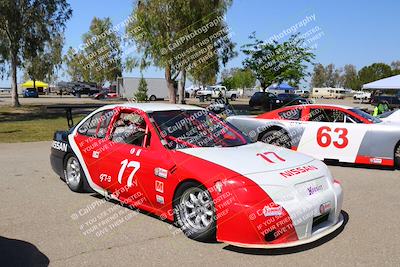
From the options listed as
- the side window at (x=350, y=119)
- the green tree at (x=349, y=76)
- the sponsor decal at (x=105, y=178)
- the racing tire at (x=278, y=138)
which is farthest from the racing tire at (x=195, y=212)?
the green tree at (x=349, y=76)

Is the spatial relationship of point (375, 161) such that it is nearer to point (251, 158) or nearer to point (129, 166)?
point (251, 158)

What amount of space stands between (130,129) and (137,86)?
48127 mm

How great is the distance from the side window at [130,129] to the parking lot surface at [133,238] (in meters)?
0.95

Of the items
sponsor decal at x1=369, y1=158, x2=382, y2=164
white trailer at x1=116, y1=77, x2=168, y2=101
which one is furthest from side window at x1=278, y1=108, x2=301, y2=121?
white trailer at x1=116, y1=77, x2=168, y2=101

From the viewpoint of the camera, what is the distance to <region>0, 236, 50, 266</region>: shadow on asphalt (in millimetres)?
4074

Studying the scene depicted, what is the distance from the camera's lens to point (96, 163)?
20.0ft

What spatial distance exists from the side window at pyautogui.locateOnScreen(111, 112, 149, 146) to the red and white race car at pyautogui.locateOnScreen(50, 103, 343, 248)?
2 centimetres

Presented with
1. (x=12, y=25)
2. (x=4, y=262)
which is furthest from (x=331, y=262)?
(x=12, y=25)

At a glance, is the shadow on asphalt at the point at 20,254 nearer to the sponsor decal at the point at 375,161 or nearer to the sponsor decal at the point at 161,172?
the sponsor decal at the point at 161,172

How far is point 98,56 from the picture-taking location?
6875cm

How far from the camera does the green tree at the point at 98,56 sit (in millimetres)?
63969

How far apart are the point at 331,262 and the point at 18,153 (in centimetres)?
900

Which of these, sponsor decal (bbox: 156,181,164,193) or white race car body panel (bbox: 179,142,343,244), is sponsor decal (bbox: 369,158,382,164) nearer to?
white race car body panel (bbox: 179,142,343,244)

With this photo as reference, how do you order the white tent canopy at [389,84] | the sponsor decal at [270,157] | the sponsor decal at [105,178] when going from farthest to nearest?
1. the white tent canopy at [389,84]
2. the sponsor decal at [105,178]
3. the sponsor decal at [270,157]
